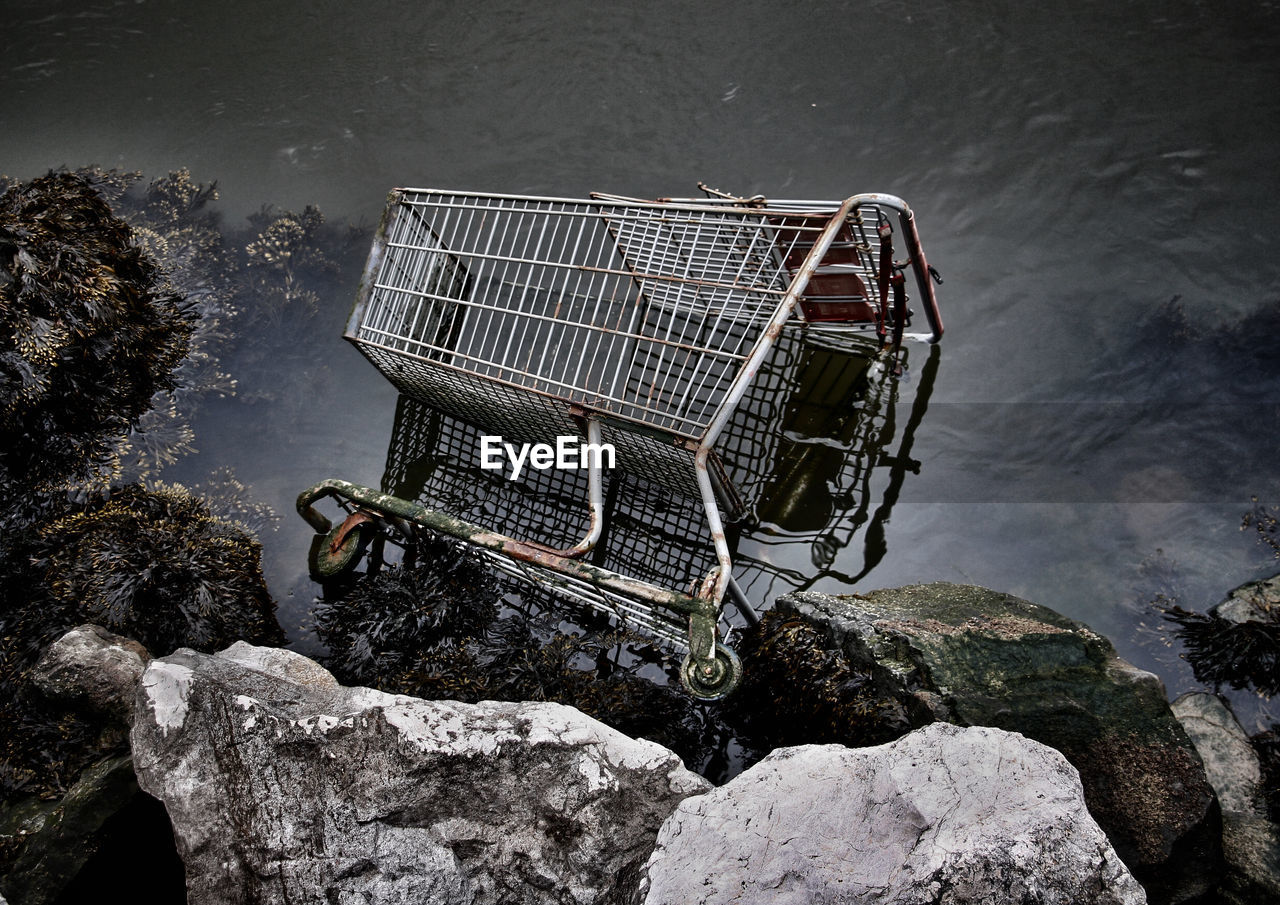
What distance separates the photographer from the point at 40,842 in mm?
2744

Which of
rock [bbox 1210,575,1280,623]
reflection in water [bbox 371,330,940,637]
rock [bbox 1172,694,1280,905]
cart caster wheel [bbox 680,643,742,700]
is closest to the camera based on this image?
rock [bbox 1172,694,1280,905]

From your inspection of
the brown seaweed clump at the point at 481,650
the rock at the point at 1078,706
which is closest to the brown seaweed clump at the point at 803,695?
the rock at the point at 1078,706

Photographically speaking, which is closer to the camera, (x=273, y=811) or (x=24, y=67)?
(x=273, y=811)

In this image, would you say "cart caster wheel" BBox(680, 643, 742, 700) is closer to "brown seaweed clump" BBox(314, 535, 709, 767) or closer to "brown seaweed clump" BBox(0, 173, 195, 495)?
"brown seaweed clump" BBox(314, 535, 709, 767)

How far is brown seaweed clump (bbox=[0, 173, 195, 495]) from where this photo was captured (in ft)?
13.9

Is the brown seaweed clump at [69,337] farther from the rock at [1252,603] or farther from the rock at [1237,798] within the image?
the rock at [1252,603]

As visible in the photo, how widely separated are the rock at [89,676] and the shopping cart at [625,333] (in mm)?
986

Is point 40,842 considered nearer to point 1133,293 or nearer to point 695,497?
point 695,497

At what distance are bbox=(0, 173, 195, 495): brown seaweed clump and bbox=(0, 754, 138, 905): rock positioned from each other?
1951 mm

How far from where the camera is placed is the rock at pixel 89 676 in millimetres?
3131

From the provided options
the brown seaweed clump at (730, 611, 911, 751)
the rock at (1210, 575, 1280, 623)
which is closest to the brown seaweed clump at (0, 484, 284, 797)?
the brown seaweed clump at (730, 611, 911, 751)

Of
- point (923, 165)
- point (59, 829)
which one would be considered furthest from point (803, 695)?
point (923, 165)

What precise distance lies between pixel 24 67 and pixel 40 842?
576cm

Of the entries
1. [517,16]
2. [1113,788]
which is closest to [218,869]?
[1113,788]
